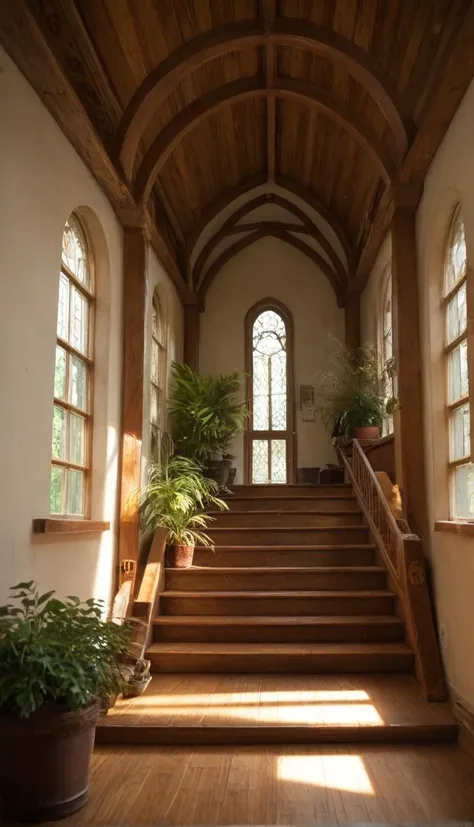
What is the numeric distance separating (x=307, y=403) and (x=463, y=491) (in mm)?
4404

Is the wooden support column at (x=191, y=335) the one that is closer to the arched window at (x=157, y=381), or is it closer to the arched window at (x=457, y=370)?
the arched window at (x=157, y=381)

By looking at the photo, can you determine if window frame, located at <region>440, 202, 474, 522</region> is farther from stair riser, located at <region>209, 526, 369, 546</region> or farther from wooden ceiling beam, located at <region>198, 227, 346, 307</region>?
wooden ceiling beam, located at <region>198, 227, 346, 307</region>

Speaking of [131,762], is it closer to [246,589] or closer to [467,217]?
[246,589]

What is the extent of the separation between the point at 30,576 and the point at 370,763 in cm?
187

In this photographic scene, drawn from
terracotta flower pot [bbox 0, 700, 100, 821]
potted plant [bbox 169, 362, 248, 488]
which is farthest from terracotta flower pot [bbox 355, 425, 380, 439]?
terracotta flower pot [bbox 0, 700, 100, 821]

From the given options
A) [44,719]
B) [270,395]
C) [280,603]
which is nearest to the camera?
[44,719]

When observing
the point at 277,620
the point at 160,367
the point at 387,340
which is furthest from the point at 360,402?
the point at 277,620

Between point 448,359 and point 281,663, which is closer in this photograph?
point 281,663

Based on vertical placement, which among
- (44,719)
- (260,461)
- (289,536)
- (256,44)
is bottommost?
(44,719)

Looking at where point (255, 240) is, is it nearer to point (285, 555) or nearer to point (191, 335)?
point (191, 335)

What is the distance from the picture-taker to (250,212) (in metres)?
8.62

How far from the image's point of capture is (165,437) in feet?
23.1

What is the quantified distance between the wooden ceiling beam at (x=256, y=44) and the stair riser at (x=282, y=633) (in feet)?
10.5

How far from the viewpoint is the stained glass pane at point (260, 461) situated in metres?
8.73
